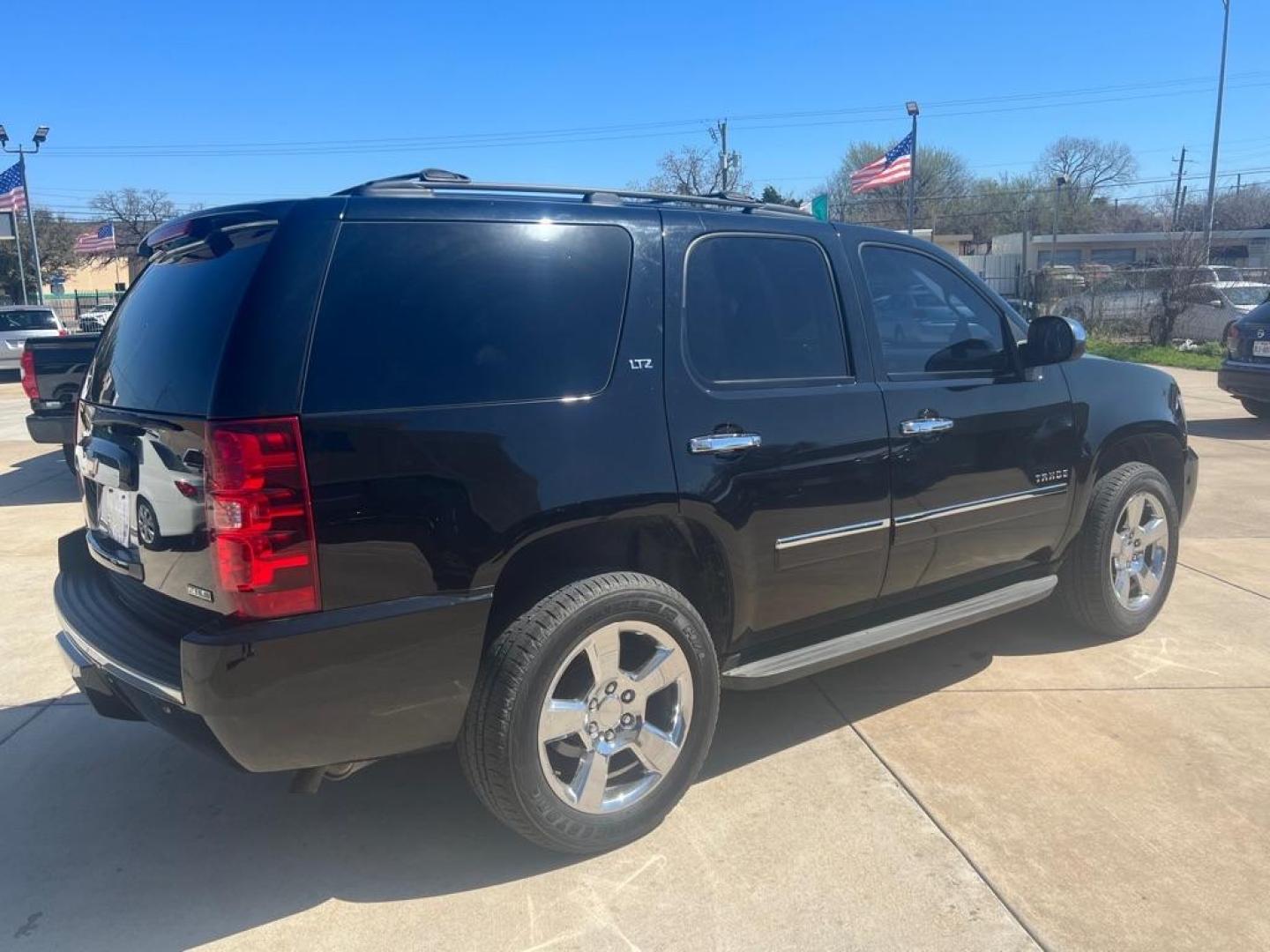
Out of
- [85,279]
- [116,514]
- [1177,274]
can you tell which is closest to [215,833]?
[116,514]

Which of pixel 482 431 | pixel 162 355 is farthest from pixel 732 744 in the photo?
pixel 162 355

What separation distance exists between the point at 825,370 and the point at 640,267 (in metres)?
0.84

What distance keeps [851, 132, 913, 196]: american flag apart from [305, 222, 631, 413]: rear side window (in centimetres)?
2404

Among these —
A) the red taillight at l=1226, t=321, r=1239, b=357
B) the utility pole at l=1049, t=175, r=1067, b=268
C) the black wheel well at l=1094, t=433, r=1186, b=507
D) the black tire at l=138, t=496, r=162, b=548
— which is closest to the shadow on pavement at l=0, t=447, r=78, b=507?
the black tire at l=138, t=496, r=162, b=548

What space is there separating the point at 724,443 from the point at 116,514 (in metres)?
1.88

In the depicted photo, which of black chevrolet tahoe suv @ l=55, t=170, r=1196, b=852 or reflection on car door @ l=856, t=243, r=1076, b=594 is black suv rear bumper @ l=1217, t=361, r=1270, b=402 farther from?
black chevrolet tahoe suv @ l=55, t=170, r=1196, b=852

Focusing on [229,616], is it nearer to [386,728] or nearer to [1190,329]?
[386,728]

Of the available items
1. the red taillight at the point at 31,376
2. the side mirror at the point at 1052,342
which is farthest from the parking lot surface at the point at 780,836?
the red taillight at the point at 31,376

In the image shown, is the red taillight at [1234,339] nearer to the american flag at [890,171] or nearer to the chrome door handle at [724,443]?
the chrome door handle at [724,443]

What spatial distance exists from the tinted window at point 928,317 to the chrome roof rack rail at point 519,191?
0.43 meters

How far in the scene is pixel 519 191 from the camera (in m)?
3.26

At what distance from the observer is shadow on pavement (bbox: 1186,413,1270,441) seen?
36.8ft

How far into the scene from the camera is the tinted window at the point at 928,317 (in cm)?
391

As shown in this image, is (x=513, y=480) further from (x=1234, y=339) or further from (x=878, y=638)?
(x=1234, y=339)
